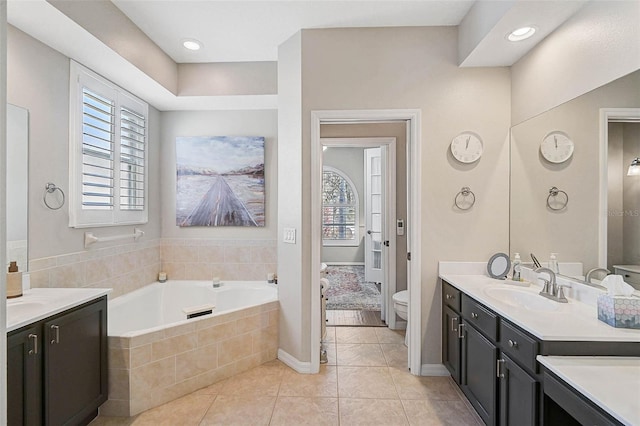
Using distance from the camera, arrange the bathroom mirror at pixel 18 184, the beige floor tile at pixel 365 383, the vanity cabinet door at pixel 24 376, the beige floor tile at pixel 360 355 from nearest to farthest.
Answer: the vanity cabinet door at pixel 24 376, the bathroom mirror at pixel 18 184, the beige floor tile at pixel 365 383, the beige floor tile at pixel 360 355

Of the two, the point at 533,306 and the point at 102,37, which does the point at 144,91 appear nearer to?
the point at 102,37

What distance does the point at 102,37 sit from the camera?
7.25 ft

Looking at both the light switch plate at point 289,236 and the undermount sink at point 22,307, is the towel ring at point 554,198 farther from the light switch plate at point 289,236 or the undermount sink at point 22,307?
the undermount sink at point 22,307

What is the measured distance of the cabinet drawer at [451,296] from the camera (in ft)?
7.50

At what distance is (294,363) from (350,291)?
2598 millimetres

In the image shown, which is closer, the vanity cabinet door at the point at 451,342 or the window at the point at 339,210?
the vanity cabinet door at the point at 451,342

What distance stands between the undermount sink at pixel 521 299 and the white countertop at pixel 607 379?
0.59 metres

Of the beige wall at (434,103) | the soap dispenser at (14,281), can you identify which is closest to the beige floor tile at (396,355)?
the beige wall at (434,103)

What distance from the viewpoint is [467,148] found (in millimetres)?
2572

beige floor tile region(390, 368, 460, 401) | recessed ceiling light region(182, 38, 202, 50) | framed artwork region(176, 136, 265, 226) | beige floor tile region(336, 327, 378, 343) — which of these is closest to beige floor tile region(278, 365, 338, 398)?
beige floor tile region(390, 368, 460, 401)

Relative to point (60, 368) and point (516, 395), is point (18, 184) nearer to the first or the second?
point (60, 368)

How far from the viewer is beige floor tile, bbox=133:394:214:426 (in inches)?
80.1

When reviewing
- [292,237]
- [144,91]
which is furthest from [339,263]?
[144,91]

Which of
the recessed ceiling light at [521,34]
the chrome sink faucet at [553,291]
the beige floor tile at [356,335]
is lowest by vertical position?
the beige floor tile at [356,335]
